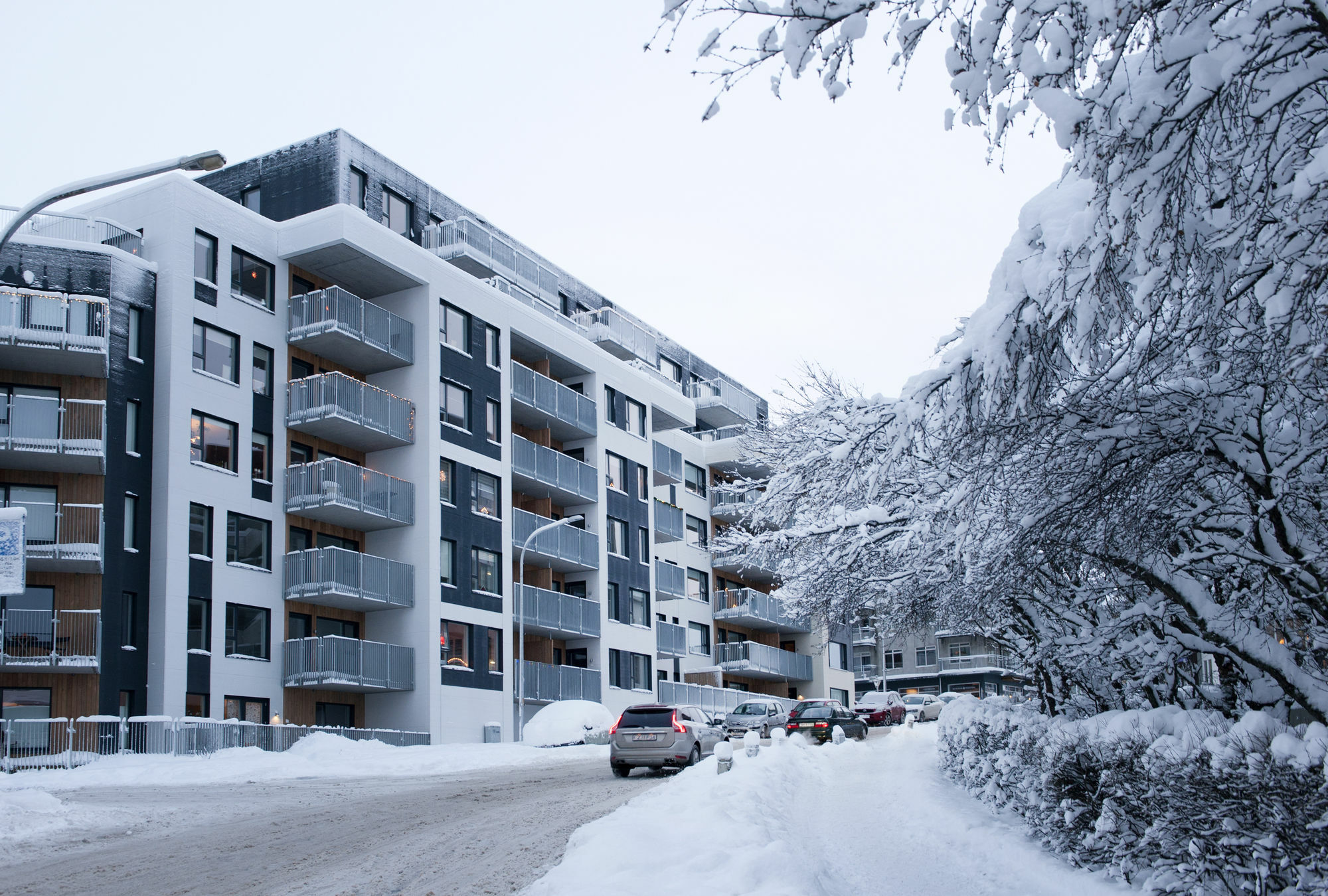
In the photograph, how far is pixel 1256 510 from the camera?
7477 mm

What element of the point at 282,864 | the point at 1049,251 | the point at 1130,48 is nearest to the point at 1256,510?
the point at 1049,251

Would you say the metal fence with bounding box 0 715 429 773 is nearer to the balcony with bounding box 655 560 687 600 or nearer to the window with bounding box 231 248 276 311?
the window with bounding box 231 248 276 311

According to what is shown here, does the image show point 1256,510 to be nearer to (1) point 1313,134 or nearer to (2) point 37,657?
(1) point 1313,134

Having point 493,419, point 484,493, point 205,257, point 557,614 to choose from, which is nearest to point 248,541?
point 205,257

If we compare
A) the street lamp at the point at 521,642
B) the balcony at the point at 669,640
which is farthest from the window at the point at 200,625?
the balcony at the point at 669,640

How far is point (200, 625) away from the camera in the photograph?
30.3 m

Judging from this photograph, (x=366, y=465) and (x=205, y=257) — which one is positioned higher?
(x=205, y=257)

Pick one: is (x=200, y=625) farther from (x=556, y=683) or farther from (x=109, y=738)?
(x=556, y=683)

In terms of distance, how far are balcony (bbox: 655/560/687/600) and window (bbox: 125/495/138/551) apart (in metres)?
23.9

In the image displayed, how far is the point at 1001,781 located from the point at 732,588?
150 feet

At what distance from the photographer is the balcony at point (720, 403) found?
197 feet

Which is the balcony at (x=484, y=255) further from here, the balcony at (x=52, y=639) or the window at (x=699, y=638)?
the balcony at (x=52, y=639)

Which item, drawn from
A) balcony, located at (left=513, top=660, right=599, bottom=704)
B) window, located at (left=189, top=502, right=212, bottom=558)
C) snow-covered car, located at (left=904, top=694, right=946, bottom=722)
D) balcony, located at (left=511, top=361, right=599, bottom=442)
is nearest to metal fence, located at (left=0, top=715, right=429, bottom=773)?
window, located at (left=189, top=502, right=212, bottom=558)

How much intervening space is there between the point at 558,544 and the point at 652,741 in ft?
63.5
